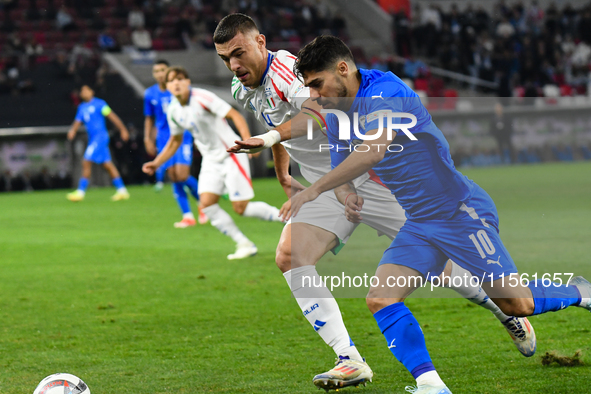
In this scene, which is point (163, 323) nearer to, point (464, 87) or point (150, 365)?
point (150, 365)

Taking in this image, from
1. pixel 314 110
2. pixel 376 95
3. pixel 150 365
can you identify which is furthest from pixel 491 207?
pixel 150 365

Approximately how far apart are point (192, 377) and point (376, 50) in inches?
1066

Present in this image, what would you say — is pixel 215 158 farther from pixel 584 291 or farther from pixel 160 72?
pixel 584 291

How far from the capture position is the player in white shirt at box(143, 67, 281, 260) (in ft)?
26.4

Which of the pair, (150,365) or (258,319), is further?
(258,319)

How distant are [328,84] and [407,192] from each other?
640 millimetres

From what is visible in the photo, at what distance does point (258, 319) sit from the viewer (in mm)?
5211

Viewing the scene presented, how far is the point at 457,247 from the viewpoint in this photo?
11.1 ft

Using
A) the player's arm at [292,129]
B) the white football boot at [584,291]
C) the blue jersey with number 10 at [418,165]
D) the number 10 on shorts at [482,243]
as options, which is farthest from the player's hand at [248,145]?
the white football boot at [584,291]

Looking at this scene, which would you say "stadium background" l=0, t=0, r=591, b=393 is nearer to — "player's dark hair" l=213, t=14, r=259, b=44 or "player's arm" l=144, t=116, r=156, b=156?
"player's arm" l=144, t=116, r=156, b=156

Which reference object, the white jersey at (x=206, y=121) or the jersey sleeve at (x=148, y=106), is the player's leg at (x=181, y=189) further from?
the white jersey at (x=206, y=121)

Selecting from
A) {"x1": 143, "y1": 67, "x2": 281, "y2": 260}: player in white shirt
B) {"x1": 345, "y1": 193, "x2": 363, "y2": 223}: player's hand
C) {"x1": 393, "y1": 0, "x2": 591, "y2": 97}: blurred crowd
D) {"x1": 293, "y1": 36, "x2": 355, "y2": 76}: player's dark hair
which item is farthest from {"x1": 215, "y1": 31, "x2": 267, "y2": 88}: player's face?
{"x1": 393, "y1": 0, "x2": 591, "y2": 97}: blurred crowd

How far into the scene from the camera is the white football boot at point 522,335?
4.00 meters

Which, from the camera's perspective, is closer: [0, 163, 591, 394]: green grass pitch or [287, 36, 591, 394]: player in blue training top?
[287, 36, 591, 394]: player in blue training top
